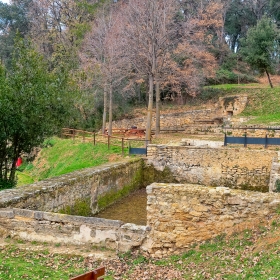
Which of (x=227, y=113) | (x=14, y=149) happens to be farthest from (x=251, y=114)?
(x=14, y=149)

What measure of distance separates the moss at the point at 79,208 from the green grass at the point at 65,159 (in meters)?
4.56

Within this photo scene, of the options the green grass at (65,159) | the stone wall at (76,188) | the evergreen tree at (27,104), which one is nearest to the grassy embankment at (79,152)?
the green grass at (65,159)

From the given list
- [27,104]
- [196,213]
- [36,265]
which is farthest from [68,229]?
[27,104]

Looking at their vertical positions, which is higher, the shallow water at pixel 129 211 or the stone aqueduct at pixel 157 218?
the stone aqueduct at pixel 157 218

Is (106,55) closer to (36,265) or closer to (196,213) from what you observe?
(196,213)

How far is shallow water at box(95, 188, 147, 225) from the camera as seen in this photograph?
1122 cm

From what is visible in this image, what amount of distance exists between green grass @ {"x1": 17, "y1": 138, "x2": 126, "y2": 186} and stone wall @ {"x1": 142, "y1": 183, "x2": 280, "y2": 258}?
9003mm

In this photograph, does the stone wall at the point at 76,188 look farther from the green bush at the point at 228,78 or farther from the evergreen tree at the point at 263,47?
the green bush at the point at 228,78

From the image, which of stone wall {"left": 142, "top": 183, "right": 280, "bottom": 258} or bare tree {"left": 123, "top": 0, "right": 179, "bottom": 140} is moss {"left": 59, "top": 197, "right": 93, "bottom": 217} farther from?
bare tree {"left": 123, "top": 0, "right": 179, "bottom": 140}

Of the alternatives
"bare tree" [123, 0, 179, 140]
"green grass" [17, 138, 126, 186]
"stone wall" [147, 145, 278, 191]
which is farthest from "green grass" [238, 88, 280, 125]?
"green grass" [17, 138, 126, 186]

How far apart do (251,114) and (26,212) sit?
80.0ft

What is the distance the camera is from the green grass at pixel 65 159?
16.8 m

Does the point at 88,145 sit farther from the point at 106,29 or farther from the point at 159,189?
the point at 159,189

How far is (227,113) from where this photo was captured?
3025 centimetres
